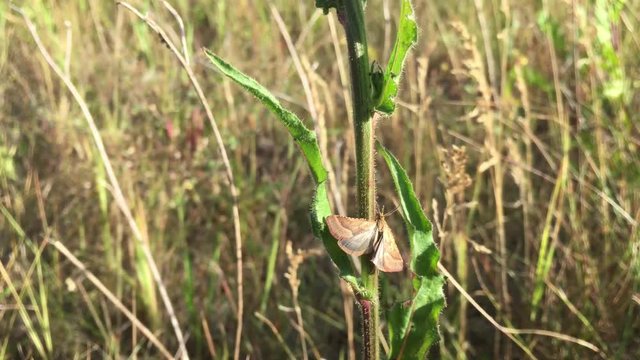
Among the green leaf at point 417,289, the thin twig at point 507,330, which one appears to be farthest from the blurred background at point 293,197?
the green leaf at point 417,289

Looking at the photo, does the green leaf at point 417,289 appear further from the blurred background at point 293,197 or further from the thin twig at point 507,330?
the blurred background at point 293,197

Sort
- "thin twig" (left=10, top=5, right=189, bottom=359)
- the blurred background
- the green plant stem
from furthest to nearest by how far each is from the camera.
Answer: the blurred background < "thin twig" (left=10, top=5, right=189, bottom=359) < the green plant stem

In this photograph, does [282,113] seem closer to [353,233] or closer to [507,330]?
[353,233]

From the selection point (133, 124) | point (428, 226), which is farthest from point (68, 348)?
point (428, 226)

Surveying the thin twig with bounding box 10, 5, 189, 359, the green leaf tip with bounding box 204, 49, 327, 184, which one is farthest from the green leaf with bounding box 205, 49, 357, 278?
the thin twig with bounding box 10, 5, 189, 359

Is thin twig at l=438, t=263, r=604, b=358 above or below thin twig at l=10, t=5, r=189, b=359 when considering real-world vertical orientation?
below

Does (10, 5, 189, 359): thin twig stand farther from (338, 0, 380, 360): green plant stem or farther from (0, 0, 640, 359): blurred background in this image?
(338, 0, 380, 360): green plant stem
